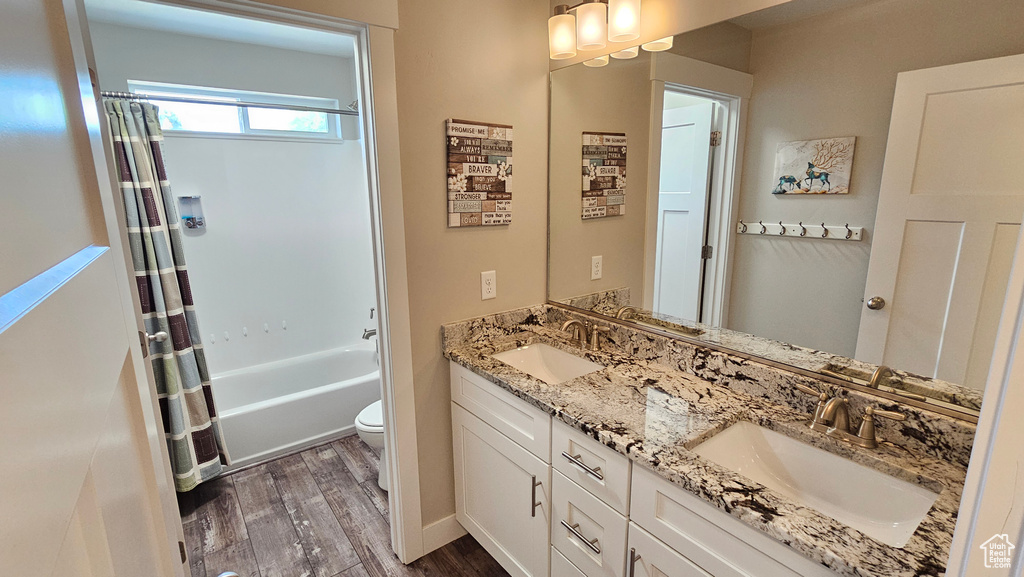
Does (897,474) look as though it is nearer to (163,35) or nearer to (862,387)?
(862,387)

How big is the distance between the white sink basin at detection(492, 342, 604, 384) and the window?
2.10 m

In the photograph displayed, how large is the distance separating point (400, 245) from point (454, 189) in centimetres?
31

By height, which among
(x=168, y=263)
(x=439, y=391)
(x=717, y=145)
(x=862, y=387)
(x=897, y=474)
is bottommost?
(x=439, y=391)

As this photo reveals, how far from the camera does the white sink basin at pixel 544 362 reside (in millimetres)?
1931

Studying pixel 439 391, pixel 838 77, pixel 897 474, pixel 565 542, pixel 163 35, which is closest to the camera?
pixel 897 474

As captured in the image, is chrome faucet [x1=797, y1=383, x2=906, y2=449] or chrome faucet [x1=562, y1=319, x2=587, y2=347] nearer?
chrome faucet [x1=797, y1=383, x2=906, y2=449]

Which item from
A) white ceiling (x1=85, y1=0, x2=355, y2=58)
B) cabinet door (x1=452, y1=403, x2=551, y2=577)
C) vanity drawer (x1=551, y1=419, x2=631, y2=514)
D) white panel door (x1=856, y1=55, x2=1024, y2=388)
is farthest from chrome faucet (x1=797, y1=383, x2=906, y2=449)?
white ceiling (x1=85, y1=0, x2=355, y2=58)

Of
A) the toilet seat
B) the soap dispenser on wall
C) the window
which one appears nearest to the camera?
the toilet seat

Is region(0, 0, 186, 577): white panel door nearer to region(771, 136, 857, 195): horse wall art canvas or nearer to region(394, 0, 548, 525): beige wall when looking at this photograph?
region(394, 0, 548, 525): beige wall

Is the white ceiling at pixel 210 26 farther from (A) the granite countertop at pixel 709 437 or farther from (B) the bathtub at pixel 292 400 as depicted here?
(B) the bathtub at pixel 292 400

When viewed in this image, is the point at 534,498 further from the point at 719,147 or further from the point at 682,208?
the point at 719,147

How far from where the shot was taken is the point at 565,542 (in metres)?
1.53

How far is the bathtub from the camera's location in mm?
2719

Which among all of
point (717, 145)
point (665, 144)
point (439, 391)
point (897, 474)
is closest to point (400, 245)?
point (439, 391)
